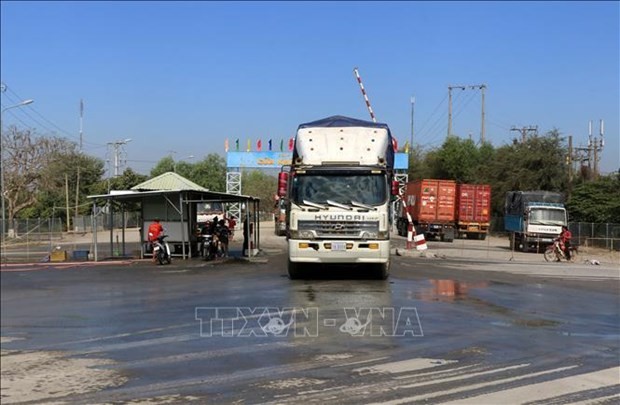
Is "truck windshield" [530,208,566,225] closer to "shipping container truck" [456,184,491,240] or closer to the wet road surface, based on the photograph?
"shipping container truck" [456,184,491,240]

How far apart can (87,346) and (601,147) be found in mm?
79806

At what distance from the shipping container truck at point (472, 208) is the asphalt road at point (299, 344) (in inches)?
1236

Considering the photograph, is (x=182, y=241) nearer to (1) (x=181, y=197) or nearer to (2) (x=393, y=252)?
(1) (x=181, y=197)

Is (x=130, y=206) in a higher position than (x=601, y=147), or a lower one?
lower

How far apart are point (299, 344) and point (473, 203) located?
3963 cm

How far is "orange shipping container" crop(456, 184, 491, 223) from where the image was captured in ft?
151

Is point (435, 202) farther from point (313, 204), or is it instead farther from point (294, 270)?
point (313, 204)

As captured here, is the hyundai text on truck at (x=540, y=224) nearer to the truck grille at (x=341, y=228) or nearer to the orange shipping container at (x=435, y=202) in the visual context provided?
the orange shipping container at (x=435, y=202)

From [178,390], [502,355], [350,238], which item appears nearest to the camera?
[178,390]

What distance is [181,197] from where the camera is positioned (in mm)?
24094

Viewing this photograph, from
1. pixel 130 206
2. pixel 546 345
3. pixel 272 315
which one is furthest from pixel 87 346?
pixel 130 206

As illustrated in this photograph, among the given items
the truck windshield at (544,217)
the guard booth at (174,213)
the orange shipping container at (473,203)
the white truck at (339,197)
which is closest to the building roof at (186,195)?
the guard booth at (174,213)

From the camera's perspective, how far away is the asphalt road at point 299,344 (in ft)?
20.0

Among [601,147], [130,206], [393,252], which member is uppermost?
[601,147]
